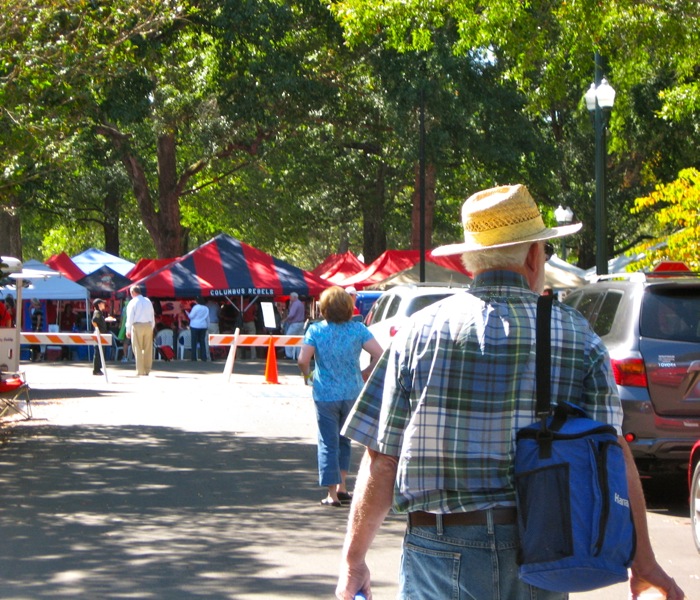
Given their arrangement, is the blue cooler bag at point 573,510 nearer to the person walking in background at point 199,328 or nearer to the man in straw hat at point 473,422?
the man in straw hat at point 473,422

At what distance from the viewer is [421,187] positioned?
3033cm

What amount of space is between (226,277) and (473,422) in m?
26.9

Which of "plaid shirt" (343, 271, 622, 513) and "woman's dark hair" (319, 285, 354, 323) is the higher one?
"woman's dark hair" (319, 285, 354, 323)

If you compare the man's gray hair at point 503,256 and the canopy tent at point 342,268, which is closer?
the man's gray hair at point 503,256

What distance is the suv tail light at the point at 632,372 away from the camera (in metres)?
8.70

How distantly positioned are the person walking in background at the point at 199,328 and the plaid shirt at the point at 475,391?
80.6 ft

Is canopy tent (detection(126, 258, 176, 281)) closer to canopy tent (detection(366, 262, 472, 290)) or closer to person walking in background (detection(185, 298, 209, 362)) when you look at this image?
person walking in background (detection(185, 298, 209, 362))

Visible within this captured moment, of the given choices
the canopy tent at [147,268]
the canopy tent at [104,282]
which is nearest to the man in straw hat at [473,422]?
the canopy tent at [147,268]

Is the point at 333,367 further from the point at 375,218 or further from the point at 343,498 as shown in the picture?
the point at 375,218

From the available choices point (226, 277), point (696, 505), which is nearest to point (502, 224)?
point (696, 505)

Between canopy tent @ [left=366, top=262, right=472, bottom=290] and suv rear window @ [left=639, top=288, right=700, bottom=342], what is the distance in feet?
70.5

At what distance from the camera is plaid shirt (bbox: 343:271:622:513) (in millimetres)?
2883

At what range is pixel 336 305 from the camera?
28.7ft

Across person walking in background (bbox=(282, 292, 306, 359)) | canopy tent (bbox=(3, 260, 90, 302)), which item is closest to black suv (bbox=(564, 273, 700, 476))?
person walking in background (bbox=(282, 292, 306, 359))
